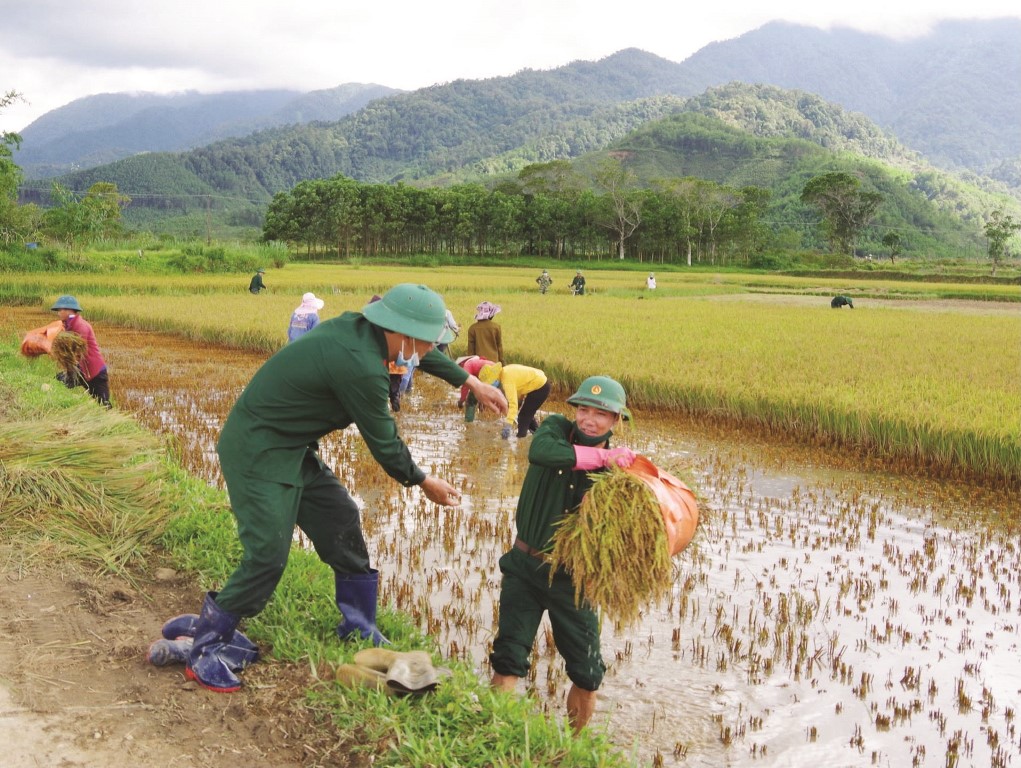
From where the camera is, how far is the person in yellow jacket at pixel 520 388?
299 inches

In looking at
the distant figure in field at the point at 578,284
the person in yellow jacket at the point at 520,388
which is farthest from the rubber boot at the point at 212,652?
the distant figure in field at the point at 578,284

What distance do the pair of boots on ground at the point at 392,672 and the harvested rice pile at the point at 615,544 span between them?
0.60 metres

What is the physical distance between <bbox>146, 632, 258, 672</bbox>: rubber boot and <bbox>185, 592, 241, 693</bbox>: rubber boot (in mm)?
58

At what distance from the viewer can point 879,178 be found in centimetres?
9319

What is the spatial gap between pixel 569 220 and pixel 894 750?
59.4 metres

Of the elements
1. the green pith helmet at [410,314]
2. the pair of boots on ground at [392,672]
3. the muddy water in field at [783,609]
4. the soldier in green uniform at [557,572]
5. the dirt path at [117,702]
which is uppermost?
the green pith helmet at [410,314]

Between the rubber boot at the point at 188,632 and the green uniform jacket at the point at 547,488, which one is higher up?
the green uniform jacket at the point at 547,488

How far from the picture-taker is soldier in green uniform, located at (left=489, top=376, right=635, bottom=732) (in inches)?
Answer: 121

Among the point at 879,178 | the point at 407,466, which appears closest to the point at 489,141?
the point at 879,178

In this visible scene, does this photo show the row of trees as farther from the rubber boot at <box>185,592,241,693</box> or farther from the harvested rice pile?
the rubber boot at <box>185,592,241,693</box>

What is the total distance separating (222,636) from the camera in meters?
3.11

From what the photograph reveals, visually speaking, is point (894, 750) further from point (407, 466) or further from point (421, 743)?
point (407, 466)

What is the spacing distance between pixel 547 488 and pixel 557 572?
1.03 feet

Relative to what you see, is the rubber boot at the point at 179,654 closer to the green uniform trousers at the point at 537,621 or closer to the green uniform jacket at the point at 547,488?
the green uniform trousers at the point at 537,621
